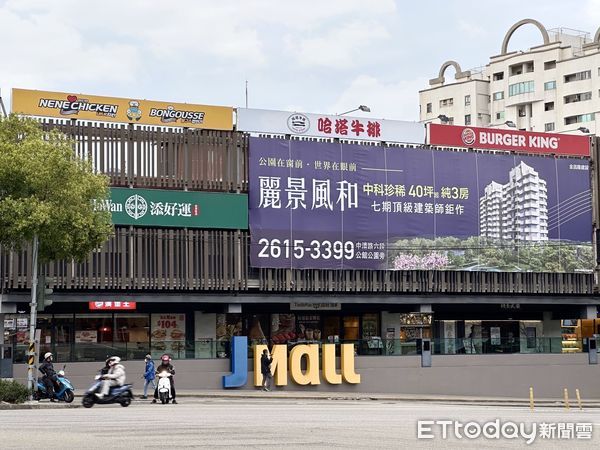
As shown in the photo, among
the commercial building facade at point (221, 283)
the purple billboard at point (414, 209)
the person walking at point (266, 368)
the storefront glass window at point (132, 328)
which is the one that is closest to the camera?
the person walking at point (266, 368)

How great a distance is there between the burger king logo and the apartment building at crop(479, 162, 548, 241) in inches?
95.2

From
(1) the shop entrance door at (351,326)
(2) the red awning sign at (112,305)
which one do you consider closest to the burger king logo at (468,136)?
(1) the shop entrance door at (351,326)

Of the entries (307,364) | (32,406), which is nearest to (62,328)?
(307,364)

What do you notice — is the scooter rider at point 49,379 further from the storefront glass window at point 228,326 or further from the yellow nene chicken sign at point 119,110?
the storefront glass window at point 228,326

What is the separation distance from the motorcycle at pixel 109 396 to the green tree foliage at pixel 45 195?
6.03m

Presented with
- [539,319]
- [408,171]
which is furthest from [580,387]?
[408,171]

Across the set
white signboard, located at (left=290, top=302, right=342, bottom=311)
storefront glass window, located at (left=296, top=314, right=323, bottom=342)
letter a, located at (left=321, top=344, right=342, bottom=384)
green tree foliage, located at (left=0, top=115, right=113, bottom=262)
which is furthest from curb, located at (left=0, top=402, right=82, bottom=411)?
storefront glass window, located at (left=296, top=314, right=323, bottom=342)

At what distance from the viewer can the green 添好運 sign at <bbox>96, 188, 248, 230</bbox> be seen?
49688mm

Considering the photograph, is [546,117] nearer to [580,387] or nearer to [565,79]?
[565,79]

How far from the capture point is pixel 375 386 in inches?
1988

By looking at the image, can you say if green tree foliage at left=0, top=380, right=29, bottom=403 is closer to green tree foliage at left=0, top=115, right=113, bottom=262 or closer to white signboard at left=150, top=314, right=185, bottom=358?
green tree foliage at left=0, top=115, right=113, bottom=262

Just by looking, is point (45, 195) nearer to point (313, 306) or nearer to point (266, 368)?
point (266, 368)

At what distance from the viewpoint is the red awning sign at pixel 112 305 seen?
49.4 m
